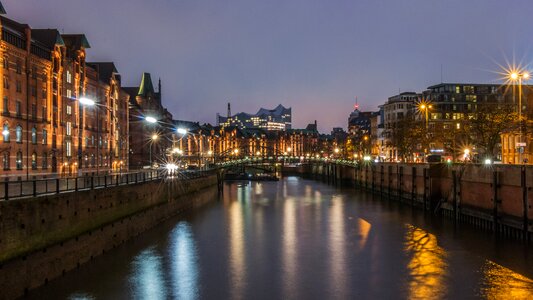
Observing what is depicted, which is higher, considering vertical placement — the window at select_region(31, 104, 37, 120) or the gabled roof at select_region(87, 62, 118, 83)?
the gabled roof at select_region(87, 62, 118, 83)

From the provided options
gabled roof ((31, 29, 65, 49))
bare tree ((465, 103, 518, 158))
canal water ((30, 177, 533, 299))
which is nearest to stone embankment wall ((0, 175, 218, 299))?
canal water ((30, 177, 533, 299))

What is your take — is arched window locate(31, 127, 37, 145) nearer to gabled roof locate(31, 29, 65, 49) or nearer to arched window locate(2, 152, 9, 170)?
arched window locate(2, 152, 9, 170)

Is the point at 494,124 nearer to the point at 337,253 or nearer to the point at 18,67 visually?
the point at 337,253

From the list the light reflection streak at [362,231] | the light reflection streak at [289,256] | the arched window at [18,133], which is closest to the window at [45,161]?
the arched window at [18,133]

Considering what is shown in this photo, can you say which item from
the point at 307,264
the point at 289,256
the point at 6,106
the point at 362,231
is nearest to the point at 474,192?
the point at 362,231

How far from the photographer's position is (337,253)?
4150 cm

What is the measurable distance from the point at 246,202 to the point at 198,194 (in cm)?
900

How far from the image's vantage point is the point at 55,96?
73.5 meters

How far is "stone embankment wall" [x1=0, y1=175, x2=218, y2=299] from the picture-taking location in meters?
25.6

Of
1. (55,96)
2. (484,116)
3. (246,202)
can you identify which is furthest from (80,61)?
(484,116)

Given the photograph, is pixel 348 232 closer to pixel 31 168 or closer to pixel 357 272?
pixel 357 272

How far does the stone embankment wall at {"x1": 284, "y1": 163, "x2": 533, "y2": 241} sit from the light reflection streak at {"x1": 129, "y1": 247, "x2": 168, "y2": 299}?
2724 centimetres

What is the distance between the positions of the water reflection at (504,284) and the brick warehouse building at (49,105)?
3505cm

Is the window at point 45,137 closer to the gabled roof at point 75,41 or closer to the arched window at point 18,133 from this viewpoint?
the arched window at point 18,133
